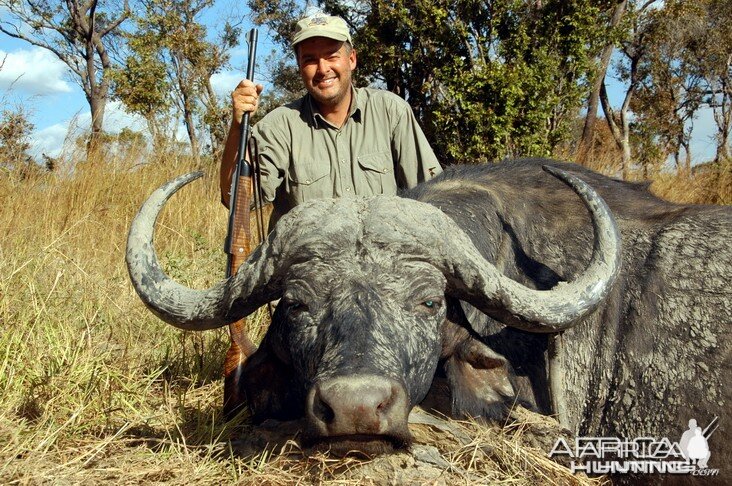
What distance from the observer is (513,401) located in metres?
2.94

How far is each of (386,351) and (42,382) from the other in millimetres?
2076

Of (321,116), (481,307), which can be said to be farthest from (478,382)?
(321,116)

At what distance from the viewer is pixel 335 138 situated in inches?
191

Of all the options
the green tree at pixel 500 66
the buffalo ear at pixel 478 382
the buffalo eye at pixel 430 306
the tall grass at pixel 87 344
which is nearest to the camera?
the buffalo eye at pixel 430 306

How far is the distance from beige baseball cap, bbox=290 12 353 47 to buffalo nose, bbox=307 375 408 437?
2.96 meters

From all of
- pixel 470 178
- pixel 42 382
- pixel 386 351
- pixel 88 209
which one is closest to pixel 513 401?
pixel 386 351

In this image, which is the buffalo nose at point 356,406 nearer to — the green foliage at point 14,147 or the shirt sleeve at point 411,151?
the shirt sleeve at point 411,151

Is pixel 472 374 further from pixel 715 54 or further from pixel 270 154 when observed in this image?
pixel 715 54

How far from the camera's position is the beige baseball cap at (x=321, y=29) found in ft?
14.9

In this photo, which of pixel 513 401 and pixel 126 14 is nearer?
pixel 513 401

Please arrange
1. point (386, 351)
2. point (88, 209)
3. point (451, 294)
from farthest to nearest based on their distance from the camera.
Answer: point (88, 209) → point (451, 294) → point (386, 351)

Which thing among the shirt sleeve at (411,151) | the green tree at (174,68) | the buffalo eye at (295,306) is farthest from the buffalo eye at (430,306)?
the green tree at (174,68)

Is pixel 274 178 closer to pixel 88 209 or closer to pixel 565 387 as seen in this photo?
pixel 565 387

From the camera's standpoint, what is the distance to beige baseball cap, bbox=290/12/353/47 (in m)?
4.54
